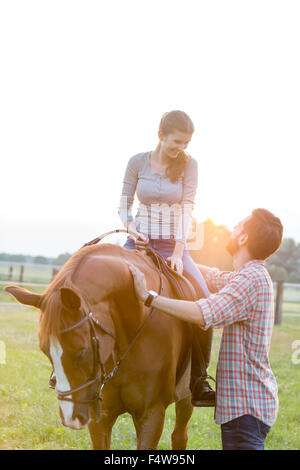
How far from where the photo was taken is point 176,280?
12.4ft

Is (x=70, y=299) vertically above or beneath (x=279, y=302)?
above

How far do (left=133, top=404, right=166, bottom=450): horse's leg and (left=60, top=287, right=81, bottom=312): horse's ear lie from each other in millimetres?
1100

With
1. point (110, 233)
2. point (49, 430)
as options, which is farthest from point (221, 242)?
point (110, 233)

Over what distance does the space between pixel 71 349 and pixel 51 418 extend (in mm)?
3948

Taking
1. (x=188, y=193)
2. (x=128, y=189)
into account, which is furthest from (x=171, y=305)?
(x=128, y=189)

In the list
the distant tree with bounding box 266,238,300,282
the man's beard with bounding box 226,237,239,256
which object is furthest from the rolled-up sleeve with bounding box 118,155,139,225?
the distant tree with bounding box 266,238,300,282

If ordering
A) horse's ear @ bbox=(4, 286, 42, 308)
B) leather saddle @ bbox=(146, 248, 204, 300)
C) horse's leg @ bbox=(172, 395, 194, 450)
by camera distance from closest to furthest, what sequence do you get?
1. horse's ear @ bbox=(4, 286, 42, 308)
2. leather saddle @ bbox=(146, 248, 204, 300)
3. horse's leg @ bbox=(172, 395, 194, 450)

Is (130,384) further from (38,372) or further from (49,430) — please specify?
(38,372)

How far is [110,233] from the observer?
371cm

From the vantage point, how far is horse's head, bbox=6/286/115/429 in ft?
8.73

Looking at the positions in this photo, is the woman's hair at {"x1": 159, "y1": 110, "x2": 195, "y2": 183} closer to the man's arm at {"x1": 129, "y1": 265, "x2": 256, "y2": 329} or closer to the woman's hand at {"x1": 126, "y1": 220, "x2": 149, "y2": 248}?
the woman's hand at {"x1": 126, "y1": 220, "x2": 149, "y2": 248}

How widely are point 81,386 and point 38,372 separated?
616cm

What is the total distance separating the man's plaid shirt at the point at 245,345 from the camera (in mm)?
3158

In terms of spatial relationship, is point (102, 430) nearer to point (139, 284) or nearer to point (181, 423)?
point (139, 284)
